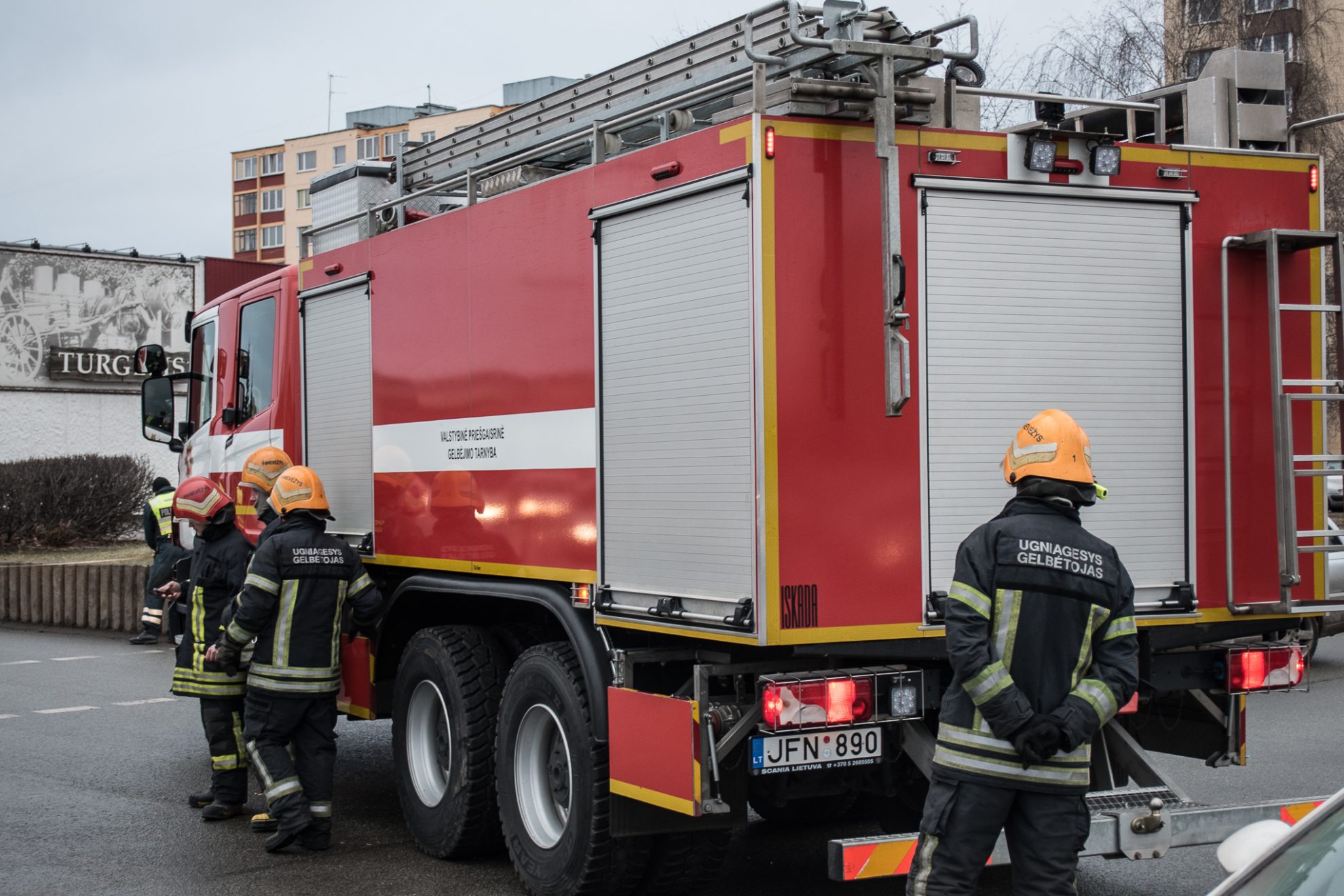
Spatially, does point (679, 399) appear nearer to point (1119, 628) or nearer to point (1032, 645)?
point (1032, 645)

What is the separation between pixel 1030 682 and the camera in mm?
4270

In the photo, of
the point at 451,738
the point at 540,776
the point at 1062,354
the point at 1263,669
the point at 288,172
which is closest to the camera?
the point at 1062,354

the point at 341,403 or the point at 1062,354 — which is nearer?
the point at 1062,354

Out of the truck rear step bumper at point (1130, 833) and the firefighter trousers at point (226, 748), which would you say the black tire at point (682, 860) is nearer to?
the truck rear step bumper at point (1130, 833)

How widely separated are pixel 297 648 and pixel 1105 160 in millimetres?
4349

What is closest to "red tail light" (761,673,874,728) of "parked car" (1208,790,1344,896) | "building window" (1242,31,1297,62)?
"parked car" (1208,790,1344,896)

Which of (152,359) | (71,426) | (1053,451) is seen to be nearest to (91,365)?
(71,426)

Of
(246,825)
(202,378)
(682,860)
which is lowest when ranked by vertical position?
(246,825)

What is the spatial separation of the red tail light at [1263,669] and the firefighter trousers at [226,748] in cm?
498

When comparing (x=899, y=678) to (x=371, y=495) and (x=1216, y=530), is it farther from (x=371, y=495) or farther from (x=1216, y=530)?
(x=371, y=495)

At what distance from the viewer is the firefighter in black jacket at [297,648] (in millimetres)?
7109

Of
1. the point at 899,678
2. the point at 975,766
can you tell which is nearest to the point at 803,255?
the point at 899,678

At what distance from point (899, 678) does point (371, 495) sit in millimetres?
3575

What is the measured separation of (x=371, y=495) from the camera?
772 cm
